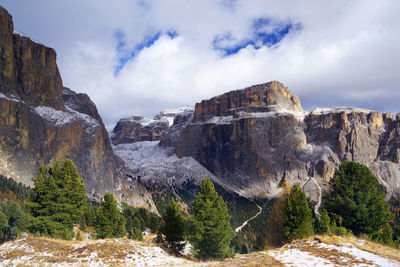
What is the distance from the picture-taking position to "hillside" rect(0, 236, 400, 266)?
15297mm

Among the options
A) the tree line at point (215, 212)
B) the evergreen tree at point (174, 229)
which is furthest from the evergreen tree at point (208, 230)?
the evergreen tree at point (174, 229)

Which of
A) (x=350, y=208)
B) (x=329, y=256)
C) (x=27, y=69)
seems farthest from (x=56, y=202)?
(x=27, y=69)

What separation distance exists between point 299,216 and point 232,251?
9.28m

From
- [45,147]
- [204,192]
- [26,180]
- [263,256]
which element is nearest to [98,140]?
[45,147]

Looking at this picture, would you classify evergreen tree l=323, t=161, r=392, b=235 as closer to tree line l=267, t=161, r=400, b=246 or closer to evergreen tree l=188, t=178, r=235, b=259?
tree line l=267, t=161, r=400, b=246

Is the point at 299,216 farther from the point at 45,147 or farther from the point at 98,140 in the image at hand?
the point at 98,140

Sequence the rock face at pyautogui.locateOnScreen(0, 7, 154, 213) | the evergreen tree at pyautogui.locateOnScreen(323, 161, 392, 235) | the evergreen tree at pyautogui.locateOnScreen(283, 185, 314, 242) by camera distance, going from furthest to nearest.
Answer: the rock face at pyautogui.locateOnScreen(0, 7, 154, 213)
the evergreen tree at pyautogui.locateOnScreen(283, 185, 314, 242)
the evergreen tree at pyautogui.locateOnScreen(323, 161, 392, 235)

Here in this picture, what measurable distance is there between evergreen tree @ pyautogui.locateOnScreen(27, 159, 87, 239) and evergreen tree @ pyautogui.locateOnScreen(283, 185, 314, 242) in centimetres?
2612

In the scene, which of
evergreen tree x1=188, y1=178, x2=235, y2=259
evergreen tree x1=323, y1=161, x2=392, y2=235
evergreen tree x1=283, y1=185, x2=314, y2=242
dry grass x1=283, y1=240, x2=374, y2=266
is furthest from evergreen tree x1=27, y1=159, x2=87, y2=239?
evergreen tree x1=323, y1=161, x2=392, y2=235

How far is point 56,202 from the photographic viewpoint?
33.8 meters

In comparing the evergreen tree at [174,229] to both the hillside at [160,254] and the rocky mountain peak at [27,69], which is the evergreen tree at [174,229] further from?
the rocky mountain peak at [27,69]

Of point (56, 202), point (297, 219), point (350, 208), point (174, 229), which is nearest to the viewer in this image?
point (350, 208)

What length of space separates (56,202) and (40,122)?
14163 centimetres

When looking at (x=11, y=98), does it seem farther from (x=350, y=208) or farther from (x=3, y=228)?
(x=350, y=208)
